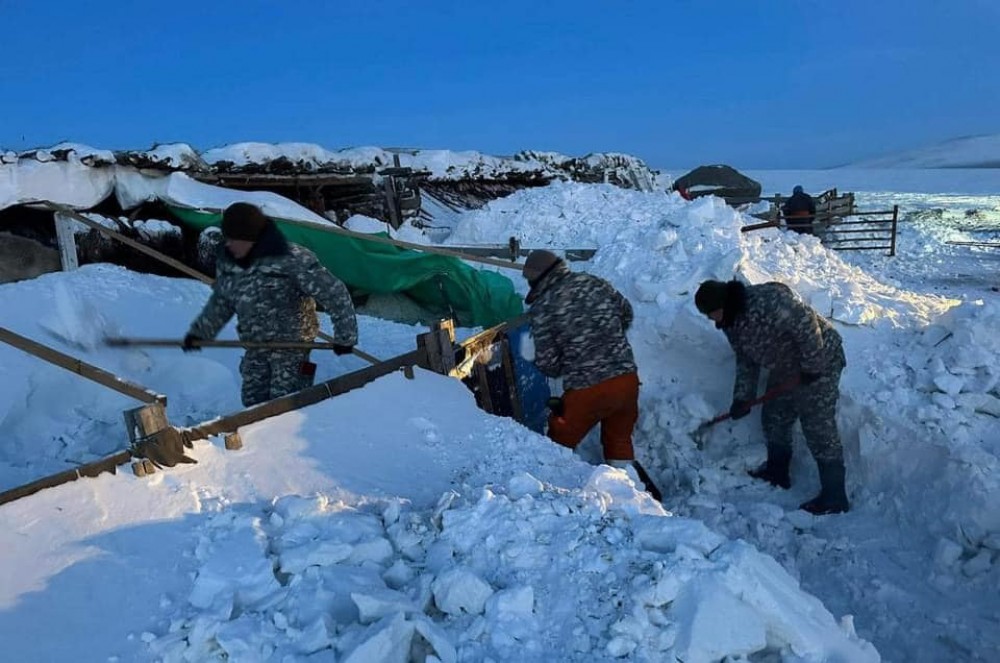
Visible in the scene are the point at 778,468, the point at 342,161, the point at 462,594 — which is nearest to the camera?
the point at 462,594

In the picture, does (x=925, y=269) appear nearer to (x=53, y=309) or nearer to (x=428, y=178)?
(x=428, y=178)

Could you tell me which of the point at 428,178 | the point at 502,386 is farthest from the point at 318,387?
the point at 428,178

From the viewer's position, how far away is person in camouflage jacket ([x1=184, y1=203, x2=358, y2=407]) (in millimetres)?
3643

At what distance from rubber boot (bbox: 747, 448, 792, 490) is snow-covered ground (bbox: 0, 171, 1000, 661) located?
0.10 m

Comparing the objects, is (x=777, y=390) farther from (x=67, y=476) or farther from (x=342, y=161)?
(x=342, y=161)

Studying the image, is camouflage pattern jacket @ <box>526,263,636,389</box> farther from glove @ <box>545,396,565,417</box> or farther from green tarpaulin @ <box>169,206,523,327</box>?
green tarpaulin @ <box>169,206,523,327</box>

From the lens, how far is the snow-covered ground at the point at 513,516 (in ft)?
6.35

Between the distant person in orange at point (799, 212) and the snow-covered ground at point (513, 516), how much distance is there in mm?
8251

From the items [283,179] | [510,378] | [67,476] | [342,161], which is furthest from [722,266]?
[342,161]

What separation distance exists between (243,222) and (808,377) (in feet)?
11.3

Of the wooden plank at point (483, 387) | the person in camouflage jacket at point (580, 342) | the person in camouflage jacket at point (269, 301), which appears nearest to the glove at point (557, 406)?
the person in camouflage jacket at point (580, 342)

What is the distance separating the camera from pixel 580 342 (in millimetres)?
4109

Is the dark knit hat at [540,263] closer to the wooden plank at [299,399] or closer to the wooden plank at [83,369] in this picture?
the wooden plank at [299,399]

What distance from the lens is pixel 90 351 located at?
477cm
